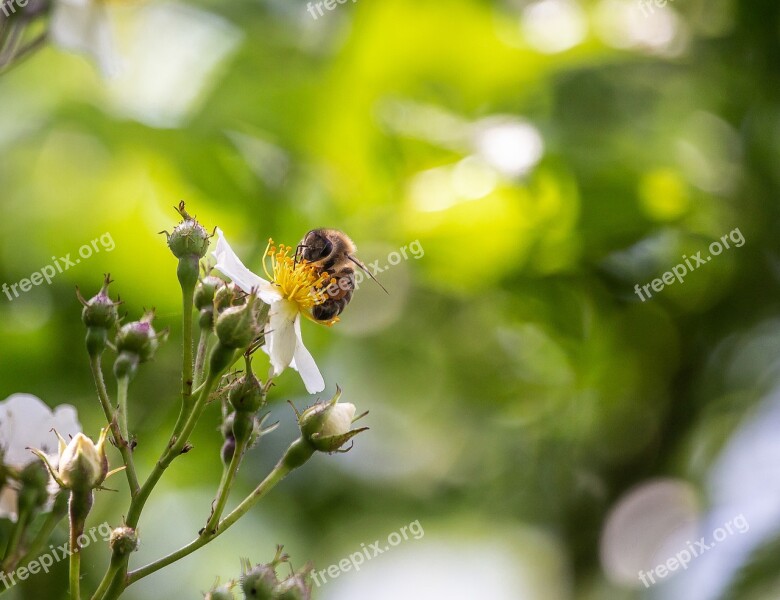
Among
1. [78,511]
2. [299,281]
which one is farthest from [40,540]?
[299,281]

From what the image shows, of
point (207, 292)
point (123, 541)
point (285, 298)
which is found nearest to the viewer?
point (123, 541)

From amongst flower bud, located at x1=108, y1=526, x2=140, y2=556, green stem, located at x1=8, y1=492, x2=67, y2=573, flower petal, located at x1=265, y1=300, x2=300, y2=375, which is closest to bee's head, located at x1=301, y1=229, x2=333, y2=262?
flower petal, located at x1=265, y1=300, x2=300, y2=375

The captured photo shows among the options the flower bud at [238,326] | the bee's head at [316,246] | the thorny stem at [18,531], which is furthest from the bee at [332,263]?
the thorny stem at [18,531]

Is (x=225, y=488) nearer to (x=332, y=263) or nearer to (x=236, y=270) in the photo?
(x=236, y=270)

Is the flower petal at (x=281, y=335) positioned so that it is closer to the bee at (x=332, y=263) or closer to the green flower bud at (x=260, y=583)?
the bee at (x=332, y=263)

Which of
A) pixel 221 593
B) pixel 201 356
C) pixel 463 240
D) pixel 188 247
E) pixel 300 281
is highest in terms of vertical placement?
pixel 188 247

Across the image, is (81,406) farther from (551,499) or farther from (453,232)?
(551,499)

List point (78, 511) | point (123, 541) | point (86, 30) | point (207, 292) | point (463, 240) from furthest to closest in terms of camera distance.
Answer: point (463, 240) < point (86, 30) < point (207, 292) < point (78, 511) < point (123, 541)

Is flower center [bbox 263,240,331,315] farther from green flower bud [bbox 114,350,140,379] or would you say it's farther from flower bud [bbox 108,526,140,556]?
flower bud [bbox 108,526,140,556]
